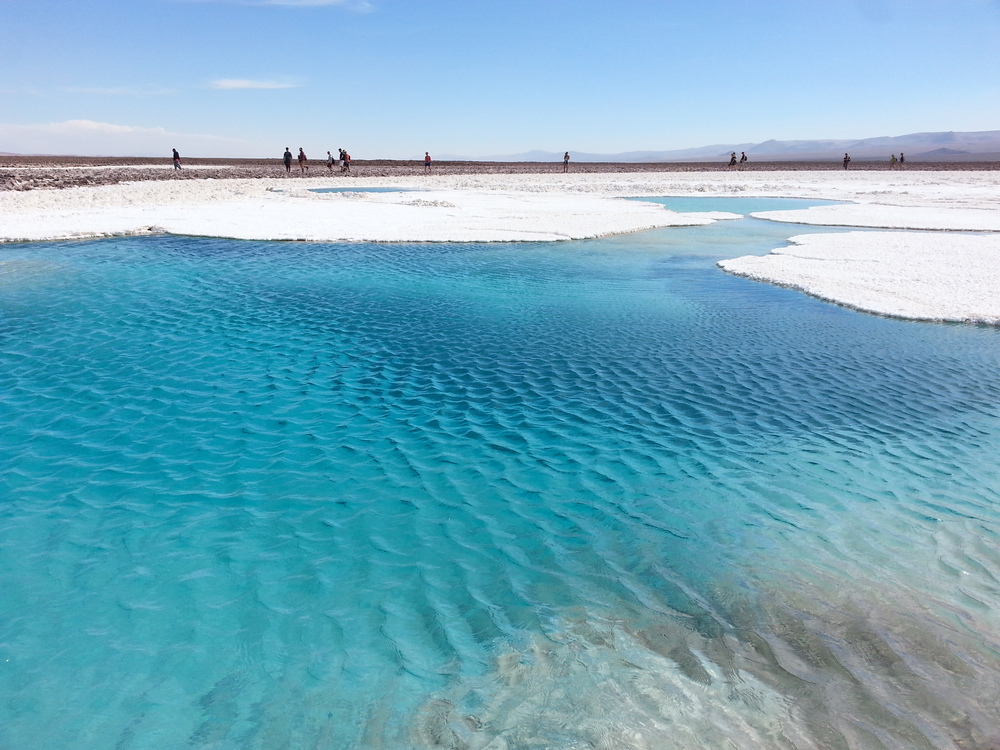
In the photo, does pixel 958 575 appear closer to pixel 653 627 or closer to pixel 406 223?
pixel 653 627

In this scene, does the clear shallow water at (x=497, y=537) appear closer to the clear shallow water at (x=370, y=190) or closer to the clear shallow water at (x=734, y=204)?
the clear shallow water at (x=734, y=204)

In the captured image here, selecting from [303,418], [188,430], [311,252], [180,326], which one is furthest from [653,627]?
[311,252]

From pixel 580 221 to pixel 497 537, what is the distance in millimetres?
26399

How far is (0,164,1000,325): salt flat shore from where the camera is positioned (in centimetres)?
1800

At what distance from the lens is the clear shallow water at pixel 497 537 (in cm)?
487

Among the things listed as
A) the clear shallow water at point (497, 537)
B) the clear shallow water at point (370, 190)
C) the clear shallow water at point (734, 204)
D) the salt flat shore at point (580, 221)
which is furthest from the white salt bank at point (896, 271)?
the clear shallow water at point (370, 190)

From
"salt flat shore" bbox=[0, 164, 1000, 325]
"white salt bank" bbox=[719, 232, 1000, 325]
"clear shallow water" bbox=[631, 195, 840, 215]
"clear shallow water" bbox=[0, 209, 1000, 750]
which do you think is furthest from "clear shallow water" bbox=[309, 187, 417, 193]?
"clear shallow water" bbox=[0, 209, 1000, 750]

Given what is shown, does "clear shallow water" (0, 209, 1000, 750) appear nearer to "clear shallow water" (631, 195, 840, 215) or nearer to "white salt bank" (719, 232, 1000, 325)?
"white salt bank" (719, 232, 1000, 325)

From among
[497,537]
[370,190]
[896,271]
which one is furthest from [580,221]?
[497,537]

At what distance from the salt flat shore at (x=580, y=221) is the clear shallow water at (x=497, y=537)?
442cm

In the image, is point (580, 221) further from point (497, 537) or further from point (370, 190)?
point (497, 537)

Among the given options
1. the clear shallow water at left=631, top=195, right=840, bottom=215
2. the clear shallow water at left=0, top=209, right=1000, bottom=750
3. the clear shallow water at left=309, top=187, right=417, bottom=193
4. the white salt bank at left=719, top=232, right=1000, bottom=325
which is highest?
the clear shallow water at left=309, top=187, right=417, bottom=193

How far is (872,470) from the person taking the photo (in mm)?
8344

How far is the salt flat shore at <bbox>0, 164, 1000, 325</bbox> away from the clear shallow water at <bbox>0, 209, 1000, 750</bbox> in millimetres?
4420
